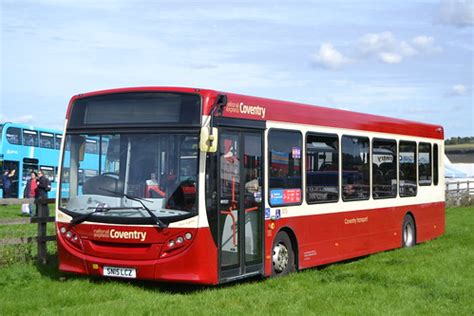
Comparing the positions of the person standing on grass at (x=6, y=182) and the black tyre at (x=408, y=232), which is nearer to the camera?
the black tyre at (x=408, y=232)

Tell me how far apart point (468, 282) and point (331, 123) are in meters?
3.90

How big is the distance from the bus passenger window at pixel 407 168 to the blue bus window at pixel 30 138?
868 inches

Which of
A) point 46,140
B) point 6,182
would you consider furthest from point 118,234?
point 46,140

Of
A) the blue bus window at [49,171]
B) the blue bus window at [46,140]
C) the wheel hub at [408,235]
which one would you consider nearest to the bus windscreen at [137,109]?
the wheel hub at [408,235]

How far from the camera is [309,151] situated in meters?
13.2

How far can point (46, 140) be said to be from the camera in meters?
36.5

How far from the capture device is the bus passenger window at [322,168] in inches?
521

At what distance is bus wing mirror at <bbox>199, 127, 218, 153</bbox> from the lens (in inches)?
404

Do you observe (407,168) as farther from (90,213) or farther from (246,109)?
(90,213)

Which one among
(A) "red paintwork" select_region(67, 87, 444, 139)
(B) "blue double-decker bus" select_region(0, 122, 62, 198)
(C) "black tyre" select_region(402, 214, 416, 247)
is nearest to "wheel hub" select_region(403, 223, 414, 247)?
(C) "black tyre" select_region(402, 214, 416, 247)

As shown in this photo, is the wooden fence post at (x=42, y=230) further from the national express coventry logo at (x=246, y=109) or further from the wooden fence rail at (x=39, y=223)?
the national express coventry logo at (x=246, y=109)

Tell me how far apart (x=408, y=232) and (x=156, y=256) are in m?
8.96

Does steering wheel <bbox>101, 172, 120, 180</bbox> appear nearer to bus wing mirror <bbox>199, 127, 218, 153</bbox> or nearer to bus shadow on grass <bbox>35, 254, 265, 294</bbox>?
bus wing mirror <bbox>199, 127, 218, 153</bbox>

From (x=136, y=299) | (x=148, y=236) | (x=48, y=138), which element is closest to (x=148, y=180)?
(x=148, y=236)
